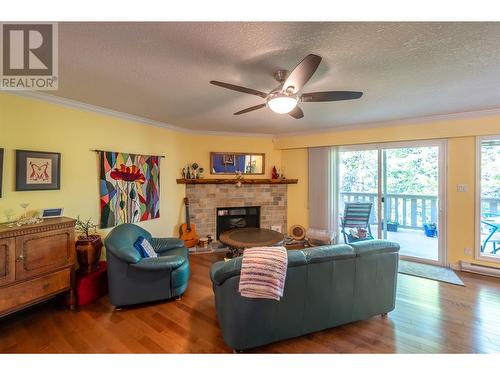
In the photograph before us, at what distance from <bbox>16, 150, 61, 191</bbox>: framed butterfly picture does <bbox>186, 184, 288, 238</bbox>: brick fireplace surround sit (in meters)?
2.07

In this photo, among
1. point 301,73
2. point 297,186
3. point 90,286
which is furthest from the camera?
point 297,186

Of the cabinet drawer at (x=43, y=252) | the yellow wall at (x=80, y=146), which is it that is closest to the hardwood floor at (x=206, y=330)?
the cabinet drawer at (x=43, y=252)

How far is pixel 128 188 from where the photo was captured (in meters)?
3.37

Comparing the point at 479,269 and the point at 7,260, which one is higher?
the point at 7,260

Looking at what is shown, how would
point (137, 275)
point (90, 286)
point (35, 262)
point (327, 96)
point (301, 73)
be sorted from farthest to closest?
1. point (90, 286)
2. point (137, 275)
3. point (35, 262)
4. point (327, 96)
5. point (301, 73)

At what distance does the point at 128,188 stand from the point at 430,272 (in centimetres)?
466

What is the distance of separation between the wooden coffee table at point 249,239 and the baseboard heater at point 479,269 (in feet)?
9.08

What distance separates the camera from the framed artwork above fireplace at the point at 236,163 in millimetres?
4543

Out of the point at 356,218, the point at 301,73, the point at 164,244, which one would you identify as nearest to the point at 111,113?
the point at 164,244

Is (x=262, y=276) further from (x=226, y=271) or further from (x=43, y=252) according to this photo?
(x=43, y=252)

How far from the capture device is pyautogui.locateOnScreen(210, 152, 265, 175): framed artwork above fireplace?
4543 millimetres

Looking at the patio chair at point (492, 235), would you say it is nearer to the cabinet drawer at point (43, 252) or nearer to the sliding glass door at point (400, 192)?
the sliding glass door at point (400, 192)

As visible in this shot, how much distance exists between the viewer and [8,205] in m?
2.28
